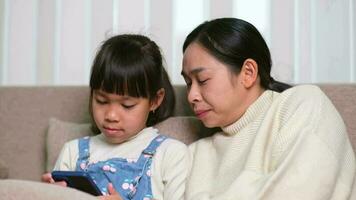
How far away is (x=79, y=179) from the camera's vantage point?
115 cm

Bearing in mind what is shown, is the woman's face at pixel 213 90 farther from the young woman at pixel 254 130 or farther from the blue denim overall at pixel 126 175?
the blue denim overall at pixel 126 175

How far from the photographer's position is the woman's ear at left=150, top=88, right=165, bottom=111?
139 cm

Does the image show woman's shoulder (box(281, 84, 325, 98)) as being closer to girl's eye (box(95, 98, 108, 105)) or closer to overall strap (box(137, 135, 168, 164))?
overall strap (box(137, 135, 168, 164))

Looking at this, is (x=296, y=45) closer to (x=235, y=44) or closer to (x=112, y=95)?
(x=235, y=44)

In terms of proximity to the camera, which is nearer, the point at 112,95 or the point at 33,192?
the point at 33,192

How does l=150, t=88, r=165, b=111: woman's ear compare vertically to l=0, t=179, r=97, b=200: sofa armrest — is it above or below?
above

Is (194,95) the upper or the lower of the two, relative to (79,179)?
upper

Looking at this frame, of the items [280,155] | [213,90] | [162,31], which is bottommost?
[280,155]

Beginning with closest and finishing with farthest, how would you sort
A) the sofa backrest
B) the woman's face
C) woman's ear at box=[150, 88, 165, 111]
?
the woman's face
woman's ear at box=[150, 88, 165, 111]
the sofa backrest

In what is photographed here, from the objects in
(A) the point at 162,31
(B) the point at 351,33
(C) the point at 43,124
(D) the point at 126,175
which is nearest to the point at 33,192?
(D) the point at 126,175

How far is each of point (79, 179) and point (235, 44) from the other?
51 cm

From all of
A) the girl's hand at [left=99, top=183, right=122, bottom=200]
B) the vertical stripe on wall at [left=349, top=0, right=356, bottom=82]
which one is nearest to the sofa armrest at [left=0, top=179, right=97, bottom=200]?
the girl's hand at [left=99, top=183, right=122, bottom=200]

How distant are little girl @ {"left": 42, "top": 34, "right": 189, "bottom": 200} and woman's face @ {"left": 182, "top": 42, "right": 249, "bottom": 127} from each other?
0.13 metres

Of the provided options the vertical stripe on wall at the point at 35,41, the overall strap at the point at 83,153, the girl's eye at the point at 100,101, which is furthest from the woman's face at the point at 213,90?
the vertical stripe on wall at the point at 35,41
